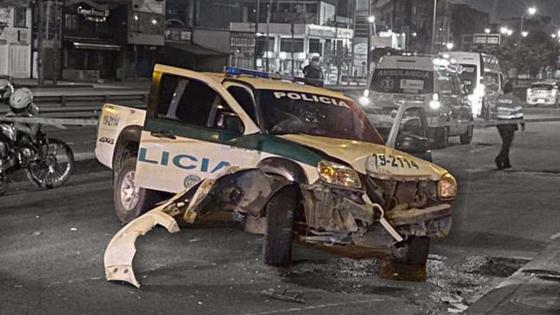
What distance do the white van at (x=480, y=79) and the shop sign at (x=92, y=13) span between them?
27042 millimetres

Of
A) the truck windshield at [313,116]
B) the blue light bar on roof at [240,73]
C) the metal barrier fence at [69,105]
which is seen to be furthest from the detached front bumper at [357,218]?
the metal barrier fence at [69,105]

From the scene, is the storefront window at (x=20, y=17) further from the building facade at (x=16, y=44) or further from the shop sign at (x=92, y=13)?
the shop sign at (x=92, y=13)

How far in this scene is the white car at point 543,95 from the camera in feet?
175

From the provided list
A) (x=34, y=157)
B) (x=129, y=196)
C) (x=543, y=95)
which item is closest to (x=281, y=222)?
(x=129, y=196)

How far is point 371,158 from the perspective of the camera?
26.6 ft

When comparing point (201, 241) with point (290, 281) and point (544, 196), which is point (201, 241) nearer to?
point (290, 281)

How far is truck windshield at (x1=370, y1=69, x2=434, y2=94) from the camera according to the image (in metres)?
22.6

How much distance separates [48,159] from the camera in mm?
12273

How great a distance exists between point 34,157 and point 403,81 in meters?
13.0

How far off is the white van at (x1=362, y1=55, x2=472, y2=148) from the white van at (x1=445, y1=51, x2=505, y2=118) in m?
6.26

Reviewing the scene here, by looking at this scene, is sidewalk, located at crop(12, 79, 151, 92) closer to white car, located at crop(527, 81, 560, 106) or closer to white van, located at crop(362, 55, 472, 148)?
white van, located at crop(362, 55, 472, 148)

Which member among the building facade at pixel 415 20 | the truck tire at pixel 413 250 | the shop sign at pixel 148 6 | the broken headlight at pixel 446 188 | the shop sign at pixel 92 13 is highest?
the building facade at pixel 415 20

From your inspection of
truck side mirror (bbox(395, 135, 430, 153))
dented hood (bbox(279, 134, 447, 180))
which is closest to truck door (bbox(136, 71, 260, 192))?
dented hood (bbox(279, 134, 447, 180))

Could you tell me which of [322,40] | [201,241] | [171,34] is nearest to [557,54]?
[322,40]
